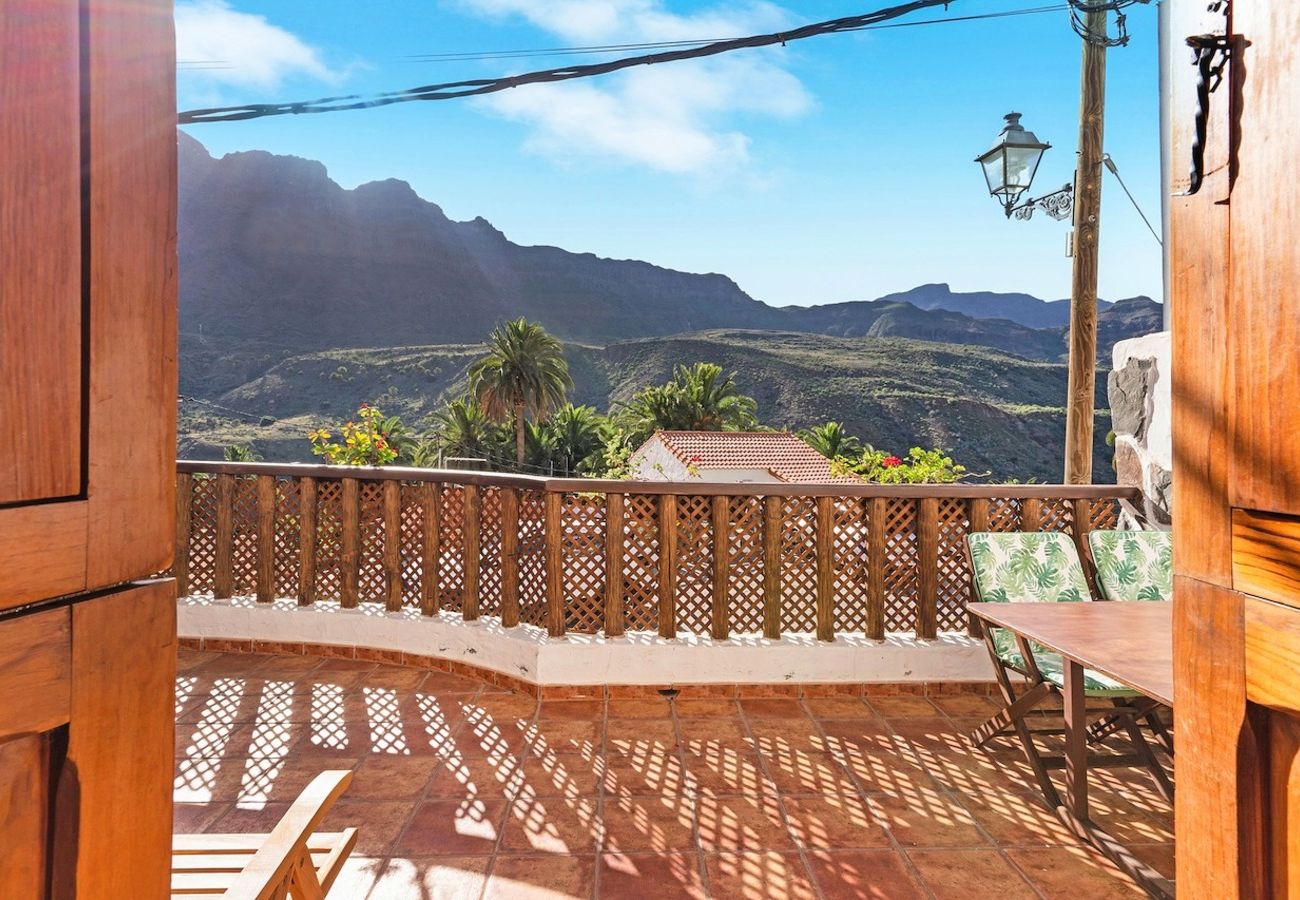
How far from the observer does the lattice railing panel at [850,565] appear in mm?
3727

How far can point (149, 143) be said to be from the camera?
2.20ft

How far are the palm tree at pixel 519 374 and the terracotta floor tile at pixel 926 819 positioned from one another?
90.0 ft

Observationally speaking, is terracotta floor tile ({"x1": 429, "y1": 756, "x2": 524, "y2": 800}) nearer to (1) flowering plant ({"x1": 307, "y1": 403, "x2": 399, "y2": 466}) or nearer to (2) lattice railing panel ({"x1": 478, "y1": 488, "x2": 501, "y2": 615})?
(2) lattice railing panel ({"x1": 478, "y1": 488, "x2": 501, "y2": 615})

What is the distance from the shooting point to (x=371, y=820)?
2455 millimetres

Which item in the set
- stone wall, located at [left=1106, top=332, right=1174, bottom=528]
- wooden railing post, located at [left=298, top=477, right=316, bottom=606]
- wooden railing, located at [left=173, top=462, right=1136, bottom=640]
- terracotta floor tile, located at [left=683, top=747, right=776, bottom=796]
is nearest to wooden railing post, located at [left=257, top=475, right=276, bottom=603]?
wooden railing post, located at [left=298, top=477, right=316, bottom=606]

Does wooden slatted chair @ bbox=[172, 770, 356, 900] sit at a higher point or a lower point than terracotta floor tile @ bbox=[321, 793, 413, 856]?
higher

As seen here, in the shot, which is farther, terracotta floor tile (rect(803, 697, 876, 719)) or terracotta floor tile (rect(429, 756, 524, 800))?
terracotta floor tile (rect(803, 697, 876, 719))

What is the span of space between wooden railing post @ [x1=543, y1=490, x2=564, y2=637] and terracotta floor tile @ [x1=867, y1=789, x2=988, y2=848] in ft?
5.52

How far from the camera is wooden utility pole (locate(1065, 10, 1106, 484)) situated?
437 centimetres

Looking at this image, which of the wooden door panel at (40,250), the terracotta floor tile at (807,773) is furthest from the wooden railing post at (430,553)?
the wooden door panel at (40,250)

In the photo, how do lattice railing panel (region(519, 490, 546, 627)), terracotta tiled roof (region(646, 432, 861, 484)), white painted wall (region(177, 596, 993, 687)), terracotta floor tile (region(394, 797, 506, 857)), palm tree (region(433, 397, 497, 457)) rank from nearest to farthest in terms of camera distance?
1. terracotta floor tile (region(394, 797, 506, 857))
2. white painted wall (region(177, 596, 993, 687))
3. lattice railing panel (region(519, 490, 546, 627))
4. terracotta tiled roof (region(646, 432, 861, 484))
5. palm tree (region(433, 397, 497, 457))

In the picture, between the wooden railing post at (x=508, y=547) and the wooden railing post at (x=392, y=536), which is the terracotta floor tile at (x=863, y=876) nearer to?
the wooden railing post at (x=508, y=547)

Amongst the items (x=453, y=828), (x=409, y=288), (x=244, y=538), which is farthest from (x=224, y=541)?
(x=409, y=288)

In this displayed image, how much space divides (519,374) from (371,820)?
2740 cm
